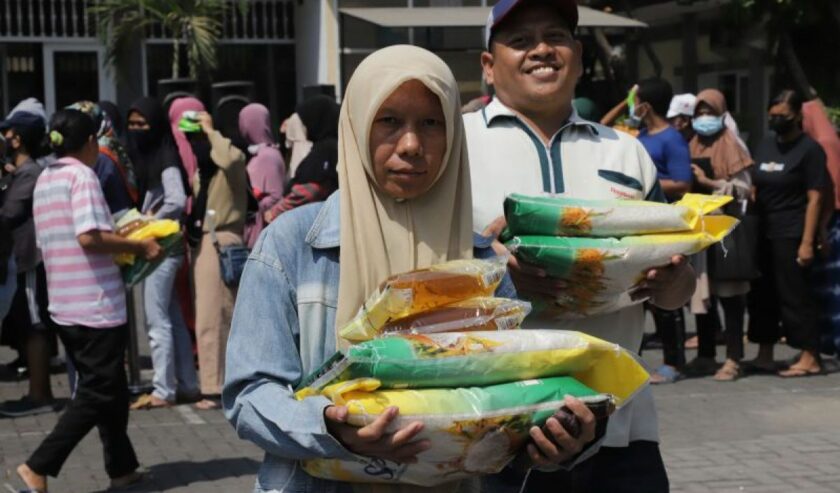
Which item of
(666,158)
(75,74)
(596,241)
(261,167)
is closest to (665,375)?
(666,158)

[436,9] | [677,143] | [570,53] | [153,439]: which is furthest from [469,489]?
[436,9]

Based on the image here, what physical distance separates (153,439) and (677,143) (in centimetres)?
423

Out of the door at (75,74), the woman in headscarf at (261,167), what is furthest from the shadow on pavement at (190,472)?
the door at (75,74)

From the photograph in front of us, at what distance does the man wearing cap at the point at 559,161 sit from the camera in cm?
393

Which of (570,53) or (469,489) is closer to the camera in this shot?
(469,489)

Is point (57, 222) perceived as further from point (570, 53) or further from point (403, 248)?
point (403, 248)

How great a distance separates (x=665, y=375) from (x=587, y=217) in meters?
6.94

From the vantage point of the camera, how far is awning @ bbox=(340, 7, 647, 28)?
16.9 metres

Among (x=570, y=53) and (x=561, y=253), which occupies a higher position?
(x=570, y=53)

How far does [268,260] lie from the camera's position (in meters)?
2.84

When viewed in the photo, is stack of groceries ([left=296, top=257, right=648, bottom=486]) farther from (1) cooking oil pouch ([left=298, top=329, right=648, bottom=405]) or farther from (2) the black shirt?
(2) the black shirt

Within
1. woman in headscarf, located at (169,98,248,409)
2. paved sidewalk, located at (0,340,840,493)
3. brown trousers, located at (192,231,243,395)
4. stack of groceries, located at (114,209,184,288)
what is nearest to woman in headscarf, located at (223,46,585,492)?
paved sidewalk, located at (0,340,840,493)

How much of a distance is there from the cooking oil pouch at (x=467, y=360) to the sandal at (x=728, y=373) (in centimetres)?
777

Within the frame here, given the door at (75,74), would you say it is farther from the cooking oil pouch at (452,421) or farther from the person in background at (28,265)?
the cooking oil pouch at (452,421)
